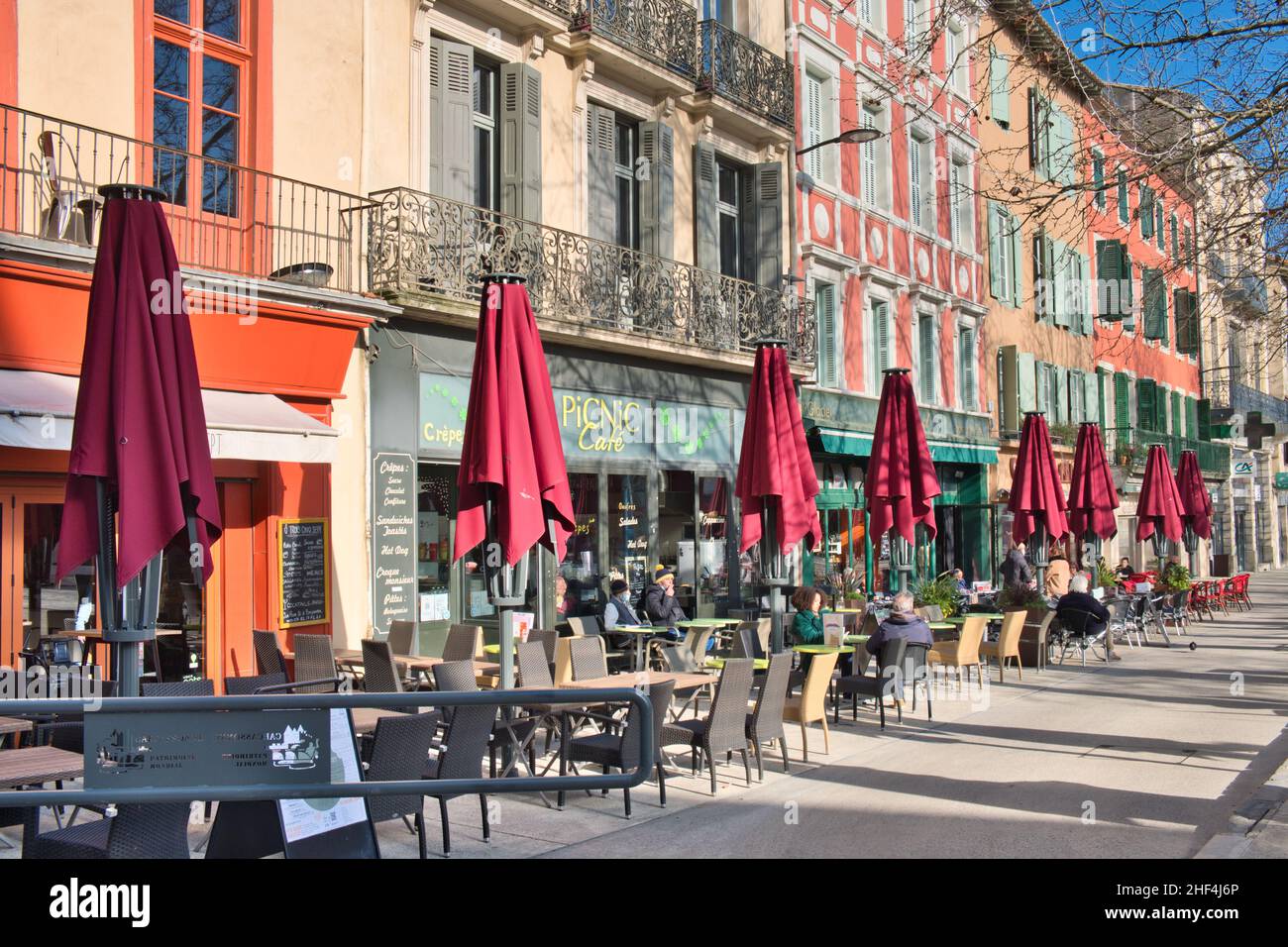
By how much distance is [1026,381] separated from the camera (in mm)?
30922

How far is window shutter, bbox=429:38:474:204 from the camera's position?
14.8 metres

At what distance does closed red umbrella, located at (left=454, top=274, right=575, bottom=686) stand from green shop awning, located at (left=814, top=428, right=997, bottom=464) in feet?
38.2

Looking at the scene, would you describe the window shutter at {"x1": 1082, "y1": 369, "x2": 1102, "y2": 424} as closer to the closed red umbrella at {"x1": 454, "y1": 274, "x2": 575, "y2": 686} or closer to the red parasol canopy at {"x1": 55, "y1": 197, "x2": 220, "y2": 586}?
the closed red umbrella at {"x1": 454, "y1": 274, "x2": 575, "y2": 686}

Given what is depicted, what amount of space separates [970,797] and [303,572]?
727 cm

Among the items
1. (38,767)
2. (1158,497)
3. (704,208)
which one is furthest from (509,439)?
(1158,497)

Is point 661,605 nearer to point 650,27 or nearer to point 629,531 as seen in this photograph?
point 629,531

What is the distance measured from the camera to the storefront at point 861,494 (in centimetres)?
2234

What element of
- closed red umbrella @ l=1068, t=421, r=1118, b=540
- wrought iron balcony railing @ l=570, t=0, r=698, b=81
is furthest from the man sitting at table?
closed red umbrella @ l=1068, t=421, r=1118, b=540

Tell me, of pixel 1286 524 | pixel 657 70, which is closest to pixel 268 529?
pixel 657 70

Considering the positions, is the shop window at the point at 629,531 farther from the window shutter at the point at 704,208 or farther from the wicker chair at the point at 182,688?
the wicker chair at the point at 182,688

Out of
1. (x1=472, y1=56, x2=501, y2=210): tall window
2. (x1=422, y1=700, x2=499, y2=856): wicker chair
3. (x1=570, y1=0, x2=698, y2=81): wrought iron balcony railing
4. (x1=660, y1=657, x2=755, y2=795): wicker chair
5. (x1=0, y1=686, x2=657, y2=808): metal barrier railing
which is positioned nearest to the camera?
(x1=0, y1=686, x2=657, y2=808): metal barrier railing

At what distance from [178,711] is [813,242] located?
19338mm

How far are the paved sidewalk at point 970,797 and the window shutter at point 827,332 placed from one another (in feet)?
34.2
